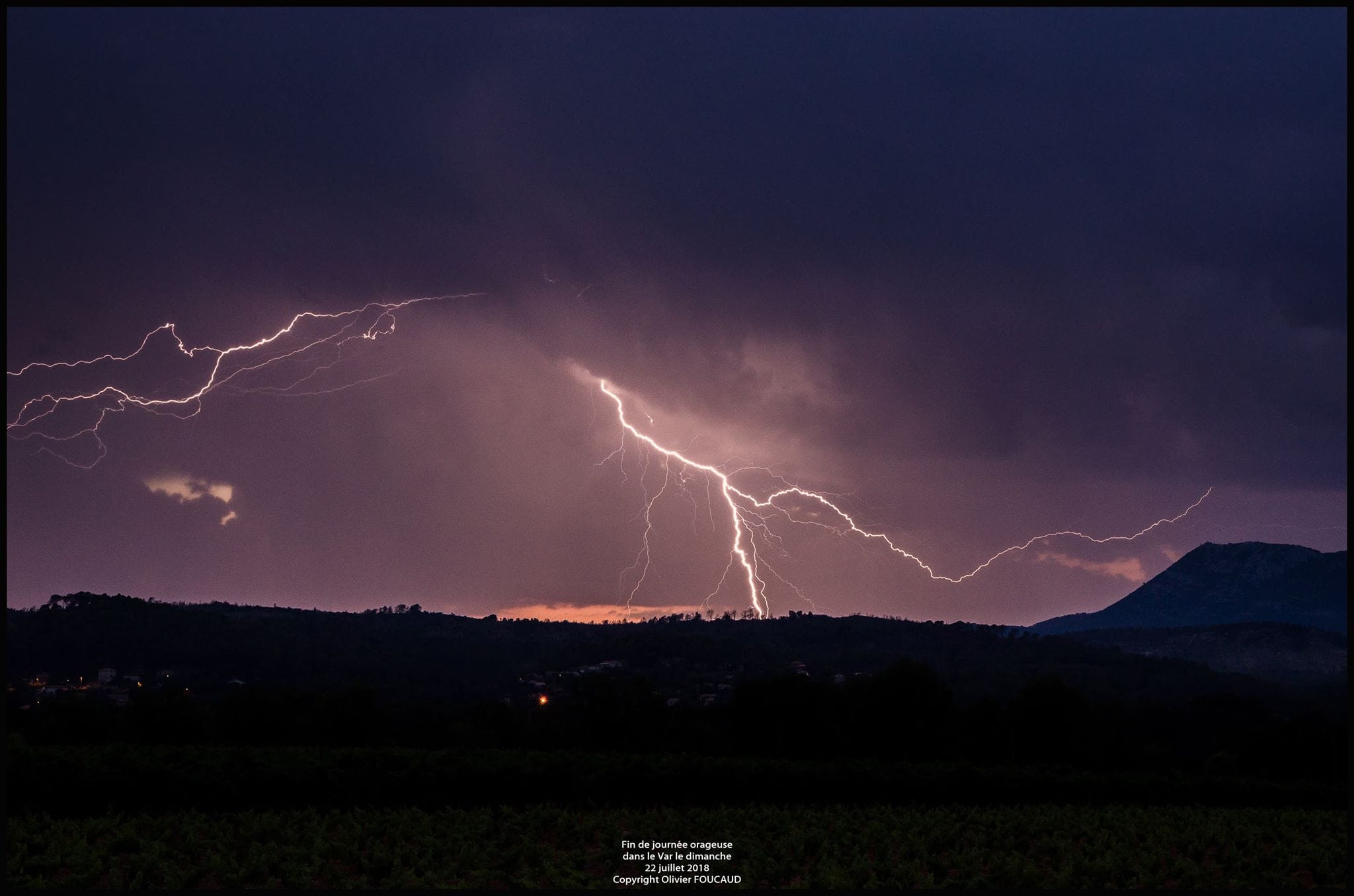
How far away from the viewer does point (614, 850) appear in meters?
12.7

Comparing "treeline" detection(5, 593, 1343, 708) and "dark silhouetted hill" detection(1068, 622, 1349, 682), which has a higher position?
"treeline" detection(5, 593, 1343, 708)

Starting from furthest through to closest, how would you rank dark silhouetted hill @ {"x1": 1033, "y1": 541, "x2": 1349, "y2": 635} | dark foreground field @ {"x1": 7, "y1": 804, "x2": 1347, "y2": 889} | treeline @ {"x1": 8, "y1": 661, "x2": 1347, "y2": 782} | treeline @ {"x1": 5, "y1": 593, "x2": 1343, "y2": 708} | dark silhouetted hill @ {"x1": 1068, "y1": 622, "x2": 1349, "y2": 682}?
1. dark silhouetted hill @ {"x1": 1033, "y1": 541, "x2": 1349, "y2": 635}
2. dark silhouetted hill @ {"x1": 1068, "y1": 622, "x2": 1349, "y2": 682}
3. treeline @ {"x1": 5, "y1": 593, "x2": 1343, "y2": 708}
4. treeline @ {"x1": 8, "y1": 661, "x2": 1347, "y2": 782}
5. dark foreground field @ {"x1": 7, "y1": 804, "x2": 1347, "y2": 889}

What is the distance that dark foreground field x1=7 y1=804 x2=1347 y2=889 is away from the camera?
11250mm

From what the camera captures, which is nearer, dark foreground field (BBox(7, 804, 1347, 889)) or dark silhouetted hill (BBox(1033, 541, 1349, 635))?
dark foreground field (BBox(7, 804, 1347, 889))

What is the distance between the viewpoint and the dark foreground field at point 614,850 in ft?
36.9

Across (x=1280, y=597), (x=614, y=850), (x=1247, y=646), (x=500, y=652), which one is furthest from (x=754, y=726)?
(x=1280, y=597)

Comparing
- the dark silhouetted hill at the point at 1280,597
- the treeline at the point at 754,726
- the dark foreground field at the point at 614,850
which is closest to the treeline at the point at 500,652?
the treeline at the point at 754,726

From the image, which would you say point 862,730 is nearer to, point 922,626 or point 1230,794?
point 1230,794

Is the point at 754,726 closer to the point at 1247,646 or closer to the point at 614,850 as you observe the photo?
the point at 614,850

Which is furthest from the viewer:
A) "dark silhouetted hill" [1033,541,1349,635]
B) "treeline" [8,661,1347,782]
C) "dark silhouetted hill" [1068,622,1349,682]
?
"dark silhouetted hill" [1033,541,1349,635]

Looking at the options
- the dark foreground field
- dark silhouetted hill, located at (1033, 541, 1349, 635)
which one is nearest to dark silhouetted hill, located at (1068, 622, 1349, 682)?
dark silhouetted hill, located at (1033, 541, 1349, 635)

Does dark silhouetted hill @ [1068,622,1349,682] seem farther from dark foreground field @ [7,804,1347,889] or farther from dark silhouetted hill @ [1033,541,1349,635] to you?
dark foreground field @ [7,804,1347,889]

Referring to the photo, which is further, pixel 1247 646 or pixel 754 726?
pixel 1247 646

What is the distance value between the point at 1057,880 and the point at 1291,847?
21.2ft
